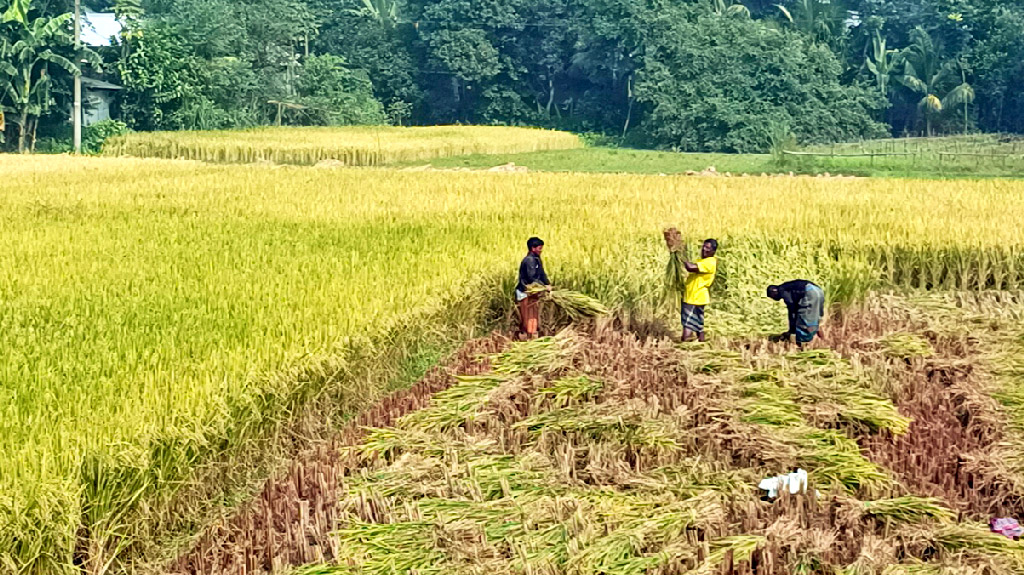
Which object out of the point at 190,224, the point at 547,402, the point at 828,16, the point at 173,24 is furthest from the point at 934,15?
the point at 547,402

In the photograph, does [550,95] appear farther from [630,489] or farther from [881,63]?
[630,489]

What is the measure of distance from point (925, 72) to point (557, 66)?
16.7 meters

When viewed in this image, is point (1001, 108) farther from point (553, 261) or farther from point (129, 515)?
point (129, 515)

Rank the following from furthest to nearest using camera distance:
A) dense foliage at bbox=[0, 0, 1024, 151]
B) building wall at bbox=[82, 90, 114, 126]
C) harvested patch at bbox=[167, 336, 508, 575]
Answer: dense foliage at bbox=[0, 0, 1024, 151]
building wall at bbox=[82, 90, 114, 126]
harvested patch at bbox=[167, 336, 508, 575]

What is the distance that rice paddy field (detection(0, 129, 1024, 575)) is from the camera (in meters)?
4.88

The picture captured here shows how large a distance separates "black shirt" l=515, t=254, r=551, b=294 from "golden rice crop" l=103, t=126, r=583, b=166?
848 inches

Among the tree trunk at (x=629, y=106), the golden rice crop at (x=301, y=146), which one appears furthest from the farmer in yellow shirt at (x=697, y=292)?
the tree trunk at (x=629, y=106)

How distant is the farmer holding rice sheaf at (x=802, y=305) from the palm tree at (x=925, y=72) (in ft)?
132

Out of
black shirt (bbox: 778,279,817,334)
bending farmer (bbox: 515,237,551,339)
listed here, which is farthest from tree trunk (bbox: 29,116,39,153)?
black shirt (bbox: 778,279,817,334)

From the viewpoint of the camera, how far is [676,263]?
363 inches

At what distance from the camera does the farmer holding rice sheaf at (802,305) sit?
865 cm

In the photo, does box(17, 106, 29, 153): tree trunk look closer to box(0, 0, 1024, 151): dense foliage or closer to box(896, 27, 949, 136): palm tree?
box(0, 0, 1024, 151): dense foliage

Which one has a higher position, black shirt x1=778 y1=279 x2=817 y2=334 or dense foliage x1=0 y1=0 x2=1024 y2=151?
dense foliage x1=0 y1=0 x2=1024 y2=151

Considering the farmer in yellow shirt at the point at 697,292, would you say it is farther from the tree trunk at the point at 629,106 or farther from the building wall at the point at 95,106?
the tree trunk at the point at 629,106
